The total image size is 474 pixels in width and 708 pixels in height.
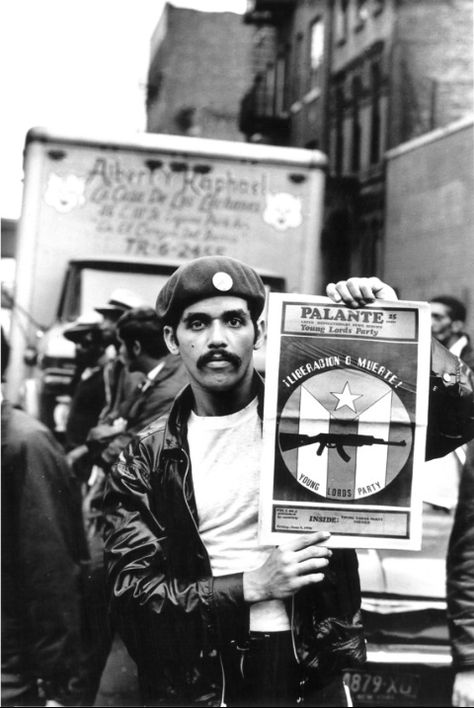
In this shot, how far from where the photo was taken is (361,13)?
896 inches

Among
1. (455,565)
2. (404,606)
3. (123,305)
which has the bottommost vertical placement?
(404,606)

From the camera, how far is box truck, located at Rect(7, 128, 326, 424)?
8.57 m

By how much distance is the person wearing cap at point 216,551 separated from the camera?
7.80 feet

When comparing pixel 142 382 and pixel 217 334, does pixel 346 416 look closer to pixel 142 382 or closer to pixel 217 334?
pixel 217 334

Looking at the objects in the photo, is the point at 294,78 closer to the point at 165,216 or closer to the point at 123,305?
the point at 165,216

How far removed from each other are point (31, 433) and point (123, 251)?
192 inches

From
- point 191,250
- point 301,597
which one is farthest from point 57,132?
point 301,597

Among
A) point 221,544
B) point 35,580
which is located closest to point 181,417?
point 221,544

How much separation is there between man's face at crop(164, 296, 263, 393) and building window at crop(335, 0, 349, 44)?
867 inches

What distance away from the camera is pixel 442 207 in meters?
13.8

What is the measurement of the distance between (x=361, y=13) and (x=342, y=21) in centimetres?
138

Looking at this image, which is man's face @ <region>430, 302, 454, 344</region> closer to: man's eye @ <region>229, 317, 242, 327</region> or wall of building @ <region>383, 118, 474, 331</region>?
man's eye @ <region>229, 317, 242, 327</region>

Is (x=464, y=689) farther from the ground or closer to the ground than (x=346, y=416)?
closer to the ground

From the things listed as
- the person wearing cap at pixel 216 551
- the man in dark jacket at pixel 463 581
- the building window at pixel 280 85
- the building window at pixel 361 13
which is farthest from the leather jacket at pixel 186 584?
the building window at pixel 280 85
